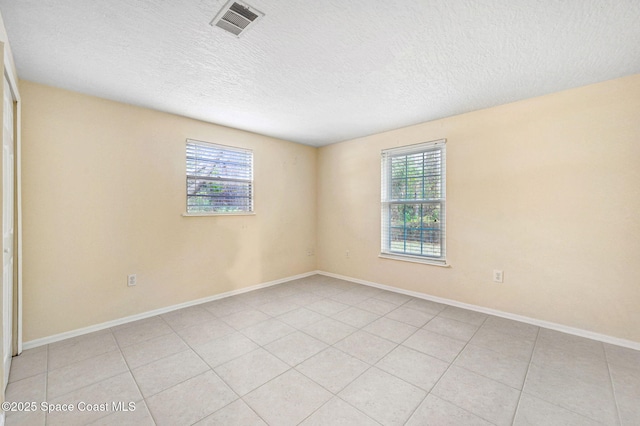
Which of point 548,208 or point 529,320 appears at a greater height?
point 548,208

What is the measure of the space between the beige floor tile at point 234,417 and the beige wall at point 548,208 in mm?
2697

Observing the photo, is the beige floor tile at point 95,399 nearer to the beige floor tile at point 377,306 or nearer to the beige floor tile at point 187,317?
the beige floor tile at point 187,317

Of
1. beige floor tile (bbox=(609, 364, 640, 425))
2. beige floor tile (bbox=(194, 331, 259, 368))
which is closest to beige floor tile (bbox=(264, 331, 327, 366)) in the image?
beige floor tile (bbox=(194, 331, 259, 368))

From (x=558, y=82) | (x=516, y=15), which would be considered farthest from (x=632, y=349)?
(x=516, y=15)

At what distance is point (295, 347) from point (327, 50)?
2.42m

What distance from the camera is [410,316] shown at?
2957 mm

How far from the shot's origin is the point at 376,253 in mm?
4070

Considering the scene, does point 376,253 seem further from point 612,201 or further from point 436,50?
point 436,50

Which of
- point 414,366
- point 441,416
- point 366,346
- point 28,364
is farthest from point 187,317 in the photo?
point 441,416

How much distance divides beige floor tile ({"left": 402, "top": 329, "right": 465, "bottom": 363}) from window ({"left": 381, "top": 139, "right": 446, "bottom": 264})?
1165 mm

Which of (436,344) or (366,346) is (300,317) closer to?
(366,346)

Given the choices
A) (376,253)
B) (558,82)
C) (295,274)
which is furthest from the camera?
(295,274)

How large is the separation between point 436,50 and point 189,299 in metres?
3.65

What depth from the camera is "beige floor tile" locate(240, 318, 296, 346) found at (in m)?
2.45
